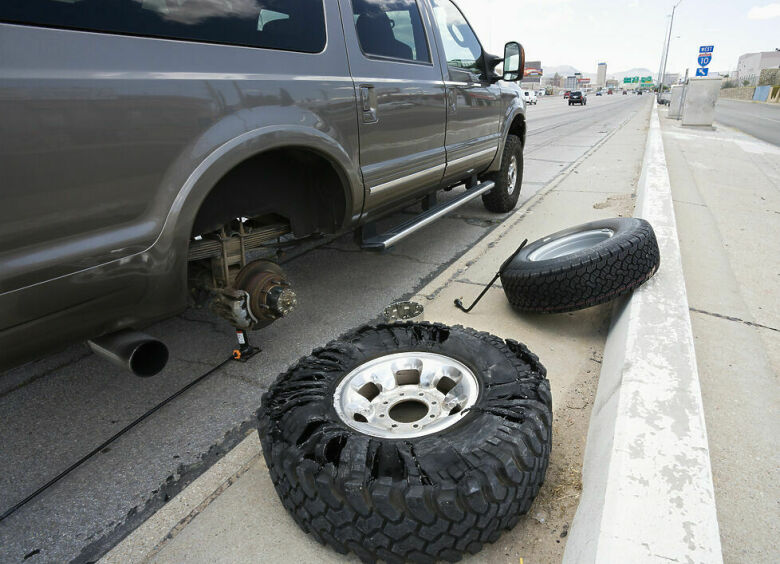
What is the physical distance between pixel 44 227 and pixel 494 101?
13.2 feet

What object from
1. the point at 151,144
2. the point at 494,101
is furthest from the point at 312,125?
the point at 494,101

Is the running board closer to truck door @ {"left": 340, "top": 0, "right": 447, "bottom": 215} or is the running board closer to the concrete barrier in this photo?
truck door @ {"left": 340, "top": 0, "right": 447, "bottom": 215}

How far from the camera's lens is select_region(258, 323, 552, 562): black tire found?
1407 millimetres

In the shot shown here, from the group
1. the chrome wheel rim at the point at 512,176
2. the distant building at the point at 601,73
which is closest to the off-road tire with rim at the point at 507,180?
the chrome wheel rim at the point at 512,176

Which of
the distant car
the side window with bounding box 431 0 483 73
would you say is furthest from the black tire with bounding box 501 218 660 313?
the distant car

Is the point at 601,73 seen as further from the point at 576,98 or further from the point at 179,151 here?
the point at 179,151

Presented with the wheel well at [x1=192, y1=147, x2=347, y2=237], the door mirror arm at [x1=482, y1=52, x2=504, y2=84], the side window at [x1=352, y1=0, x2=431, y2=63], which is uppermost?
the side window at [x1=352, y1=0, x2=431, y2=63]

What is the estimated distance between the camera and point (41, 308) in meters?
1.49

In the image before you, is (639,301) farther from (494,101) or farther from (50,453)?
(50,453)

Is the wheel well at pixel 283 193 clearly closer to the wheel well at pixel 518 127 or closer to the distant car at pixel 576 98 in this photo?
the wheel well at pixel 518 127

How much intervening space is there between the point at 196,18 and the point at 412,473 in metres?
1.75

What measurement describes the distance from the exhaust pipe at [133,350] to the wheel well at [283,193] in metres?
0.55

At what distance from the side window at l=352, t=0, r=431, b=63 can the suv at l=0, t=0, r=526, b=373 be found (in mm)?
18

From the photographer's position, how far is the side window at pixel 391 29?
2801 mm
